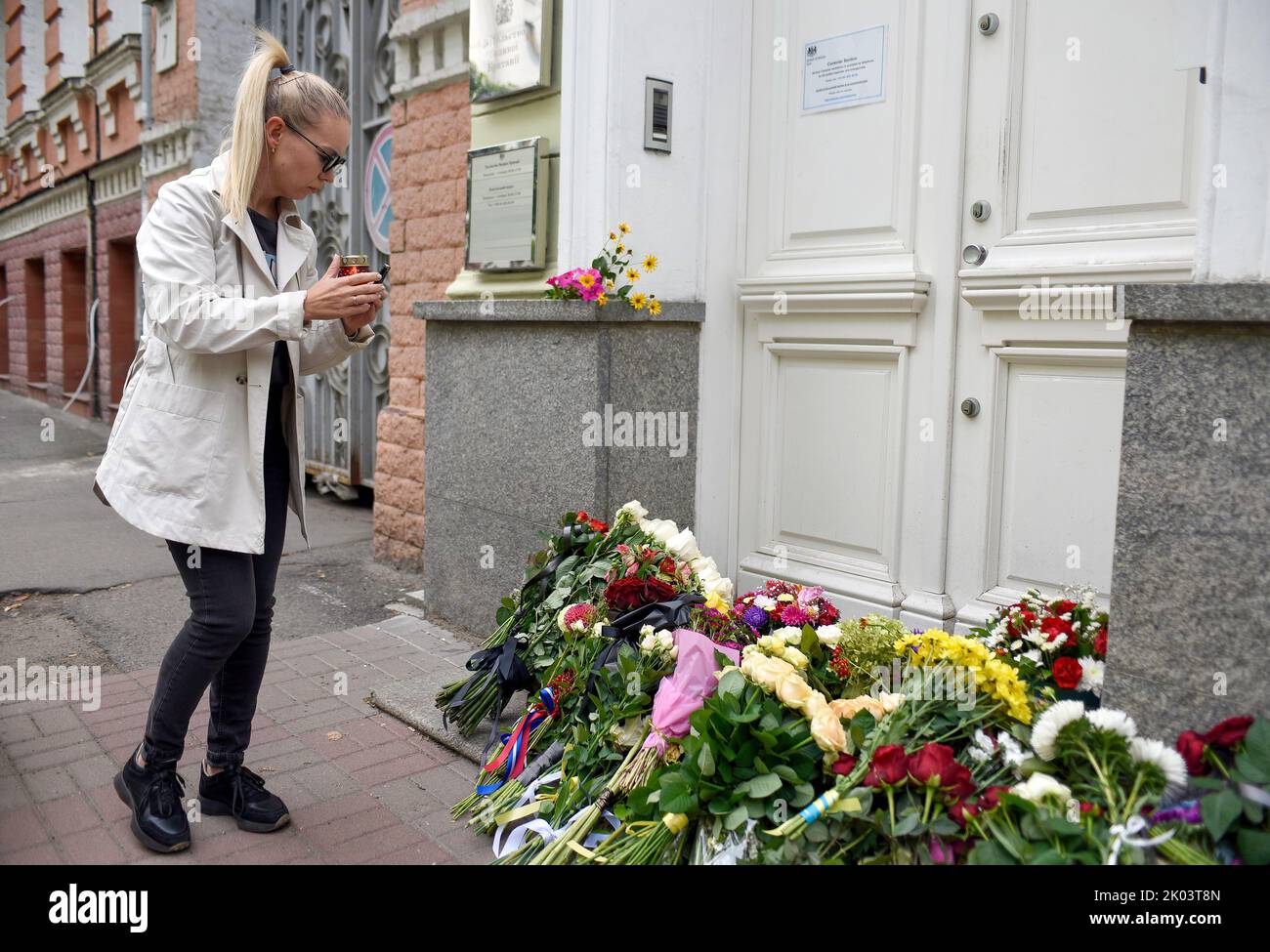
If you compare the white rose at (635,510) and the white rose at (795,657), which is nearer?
the white rose at (795,657)

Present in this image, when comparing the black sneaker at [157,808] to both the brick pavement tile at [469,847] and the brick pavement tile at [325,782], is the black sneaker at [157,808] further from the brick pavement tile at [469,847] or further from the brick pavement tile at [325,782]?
the brick pavement tile at [469,847]

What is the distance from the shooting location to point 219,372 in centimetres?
302

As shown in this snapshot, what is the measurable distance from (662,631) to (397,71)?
4.54 m

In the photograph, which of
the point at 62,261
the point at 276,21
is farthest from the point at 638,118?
the point at 62,261

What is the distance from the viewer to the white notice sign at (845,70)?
4113 millimetres

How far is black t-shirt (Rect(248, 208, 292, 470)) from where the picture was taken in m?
3.19

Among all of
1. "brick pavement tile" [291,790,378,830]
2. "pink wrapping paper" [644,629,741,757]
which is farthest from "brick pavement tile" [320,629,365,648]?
"pink wrapping paper" [644,629,741,757]

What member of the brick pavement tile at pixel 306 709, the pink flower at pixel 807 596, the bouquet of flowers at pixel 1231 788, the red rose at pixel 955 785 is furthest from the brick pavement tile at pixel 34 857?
the bouquet of flowers at pixel 1231 788

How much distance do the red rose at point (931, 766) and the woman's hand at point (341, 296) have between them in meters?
→ 1.83

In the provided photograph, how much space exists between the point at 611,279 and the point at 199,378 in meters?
1.95

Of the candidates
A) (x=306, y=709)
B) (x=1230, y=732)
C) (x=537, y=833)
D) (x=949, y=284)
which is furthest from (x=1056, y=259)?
(x=306, y=709)

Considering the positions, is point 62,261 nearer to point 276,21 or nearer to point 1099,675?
point 276,21

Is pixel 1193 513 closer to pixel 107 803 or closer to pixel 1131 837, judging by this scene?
pixel 1131 837

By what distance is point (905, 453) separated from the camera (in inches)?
161
